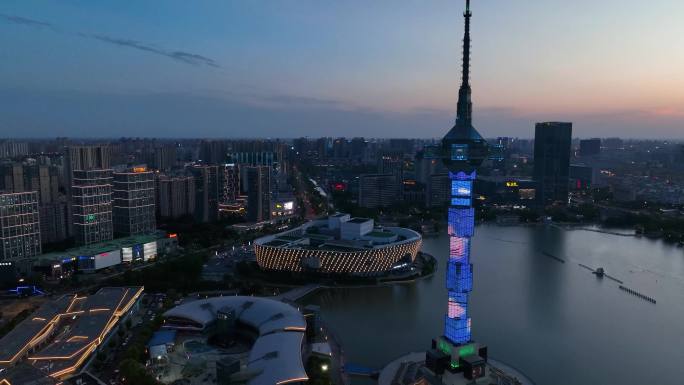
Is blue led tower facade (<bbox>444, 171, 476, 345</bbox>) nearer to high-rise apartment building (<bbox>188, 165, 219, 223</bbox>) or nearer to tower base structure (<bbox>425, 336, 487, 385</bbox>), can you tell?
tower base structure (<bbox>425, 336, 487, 385</bbox>)

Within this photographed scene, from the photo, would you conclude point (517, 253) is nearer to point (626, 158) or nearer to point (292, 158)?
point (292, 158)

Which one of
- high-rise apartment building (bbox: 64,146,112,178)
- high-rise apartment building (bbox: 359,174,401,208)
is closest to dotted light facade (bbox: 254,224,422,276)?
high-rise apartment building (bbox: 64,146,112,178)

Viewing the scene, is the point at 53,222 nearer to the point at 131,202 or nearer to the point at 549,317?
the point at 131,202

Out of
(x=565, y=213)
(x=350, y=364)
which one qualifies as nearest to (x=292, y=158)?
(x=565, y=213)

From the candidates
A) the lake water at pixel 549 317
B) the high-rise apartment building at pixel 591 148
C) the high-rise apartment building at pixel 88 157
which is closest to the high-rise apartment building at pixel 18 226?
the high-rise apartment building at pixel 88 157

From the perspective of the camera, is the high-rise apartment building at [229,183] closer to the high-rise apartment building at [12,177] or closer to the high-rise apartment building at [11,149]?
the high-rise apartment building at [12,177]

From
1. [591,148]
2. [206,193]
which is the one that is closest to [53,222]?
[206,193]
